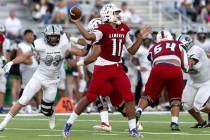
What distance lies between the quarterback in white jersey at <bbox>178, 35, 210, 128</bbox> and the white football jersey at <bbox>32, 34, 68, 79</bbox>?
222cm

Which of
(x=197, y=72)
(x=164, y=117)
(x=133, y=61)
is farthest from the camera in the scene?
(x=133, y=61)

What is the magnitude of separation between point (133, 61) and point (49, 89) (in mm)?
7969

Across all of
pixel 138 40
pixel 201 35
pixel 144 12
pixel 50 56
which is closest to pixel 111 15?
pixel 138 40

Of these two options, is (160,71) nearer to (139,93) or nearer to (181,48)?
(181,48)

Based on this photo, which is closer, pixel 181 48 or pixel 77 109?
pixel 77 109

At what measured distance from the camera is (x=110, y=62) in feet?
44.3

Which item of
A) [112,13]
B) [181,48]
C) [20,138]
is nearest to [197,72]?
[181,48]

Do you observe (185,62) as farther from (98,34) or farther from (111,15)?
(98,34)

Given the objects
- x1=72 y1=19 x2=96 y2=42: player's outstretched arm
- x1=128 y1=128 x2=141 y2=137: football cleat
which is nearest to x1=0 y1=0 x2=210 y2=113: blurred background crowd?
x1=72 y1=19 x2=96 y2=42: player's outstretched arm

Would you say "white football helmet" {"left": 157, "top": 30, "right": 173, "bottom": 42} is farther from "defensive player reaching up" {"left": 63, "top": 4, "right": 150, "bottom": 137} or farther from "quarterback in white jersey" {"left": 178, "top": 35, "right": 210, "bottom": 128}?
"defensive player reaching up" {"left": 63, "top": 4, "right": 150, "bottom": 137}

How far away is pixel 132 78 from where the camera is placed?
22.6m

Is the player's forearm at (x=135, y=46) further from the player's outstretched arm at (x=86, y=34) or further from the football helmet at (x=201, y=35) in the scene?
the football helmet at (x=201, y=35)

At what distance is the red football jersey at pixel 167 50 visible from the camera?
14.7 meters

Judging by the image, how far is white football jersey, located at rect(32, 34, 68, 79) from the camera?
1449cm
